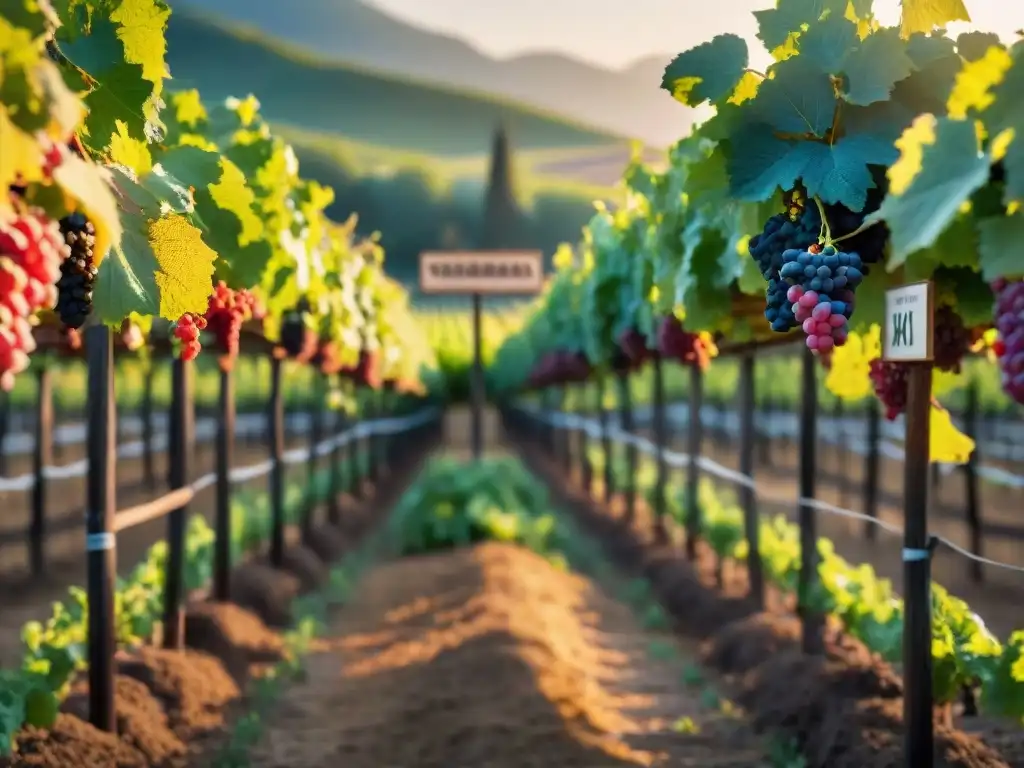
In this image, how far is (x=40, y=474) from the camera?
10.3 meters

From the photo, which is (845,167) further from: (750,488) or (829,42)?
(750,488)

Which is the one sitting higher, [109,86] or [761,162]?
[109,86]

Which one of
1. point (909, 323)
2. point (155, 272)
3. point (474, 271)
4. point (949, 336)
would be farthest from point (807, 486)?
point (474, 271)

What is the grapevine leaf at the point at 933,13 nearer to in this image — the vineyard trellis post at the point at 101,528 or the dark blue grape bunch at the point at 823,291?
the dark blue grape bunch at the point at 823,291

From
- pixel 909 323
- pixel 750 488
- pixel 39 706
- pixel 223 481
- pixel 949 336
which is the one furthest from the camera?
pixel 223 481

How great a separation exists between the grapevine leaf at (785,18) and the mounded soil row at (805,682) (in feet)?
7.77

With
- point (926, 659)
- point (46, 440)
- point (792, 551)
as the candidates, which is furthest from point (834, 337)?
point (46, 440)

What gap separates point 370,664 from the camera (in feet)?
24.9

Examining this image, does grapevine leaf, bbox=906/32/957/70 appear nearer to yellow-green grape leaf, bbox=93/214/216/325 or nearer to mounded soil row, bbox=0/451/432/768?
yellow-green grape leaf, bbox=93/214/216/325

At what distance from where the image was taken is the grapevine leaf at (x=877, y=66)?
3.15 meters

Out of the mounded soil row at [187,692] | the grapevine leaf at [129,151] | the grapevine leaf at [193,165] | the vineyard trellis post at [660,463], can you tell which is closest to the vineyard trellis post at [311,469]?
the mounded soil row at [187,692]

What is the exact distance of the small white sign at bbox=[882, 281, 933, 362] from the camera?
3.31 meters

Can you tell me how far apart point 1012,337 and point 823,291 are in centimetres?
46

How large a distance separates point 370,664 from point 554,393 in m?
16.5
